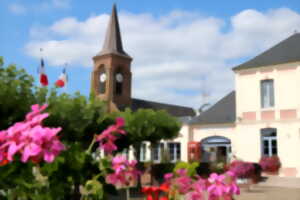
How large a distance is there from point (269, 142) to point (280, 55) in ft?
16.6

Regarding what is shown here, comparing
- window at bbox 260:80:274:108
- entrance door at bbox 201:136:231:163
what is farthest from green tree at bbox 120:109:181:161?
entrance door at bbox 201:136:231:163

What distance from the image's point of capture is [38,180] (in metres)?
1.72

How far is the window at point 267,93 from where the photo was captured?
2105 cm

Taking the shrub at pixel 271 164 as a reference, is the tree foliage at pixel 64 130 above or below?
above

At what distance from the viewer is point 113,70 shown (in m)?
44.2

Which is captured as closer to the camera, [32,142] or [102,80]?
[32,142]

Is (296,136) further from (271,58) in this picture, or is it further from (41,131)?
(41,131)

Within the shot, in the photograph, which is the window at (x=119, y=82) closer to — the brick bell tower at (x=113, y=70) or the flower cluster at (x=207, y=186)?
the brick bell tower at (x=113, y=70)

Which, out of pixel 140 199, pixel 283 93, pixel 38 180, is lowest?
pixel 140 199

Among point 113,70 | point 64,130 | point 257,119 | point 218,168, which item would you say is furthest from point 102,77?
point 64,130

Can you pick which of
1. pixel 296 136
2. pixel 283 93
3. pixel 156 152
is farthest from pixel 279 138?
pixel 156 152

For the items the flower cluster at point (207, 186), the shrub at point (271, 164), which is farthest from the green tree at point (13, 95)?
the shrub at point (271, 164)

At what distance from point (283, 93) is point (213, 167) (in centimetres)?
682

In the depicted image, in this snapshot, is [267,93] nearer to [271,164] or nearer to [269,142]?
[269,142]
